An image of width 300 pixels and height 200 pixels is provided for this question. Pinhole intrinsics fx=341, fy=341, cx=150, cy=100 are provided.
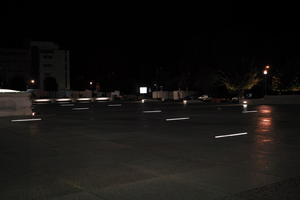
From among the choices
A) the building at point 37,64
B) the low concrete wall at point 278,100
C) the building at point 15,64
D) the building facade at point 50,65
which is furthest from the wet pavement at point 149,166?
the building facade at point 50,65

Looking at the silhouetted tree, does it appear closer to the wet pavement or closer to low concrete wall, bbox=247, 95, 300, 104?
low concrete wall, bbox=247, 95, 300, 104

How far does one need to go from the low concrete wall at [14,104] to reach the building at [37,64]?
59296 mm

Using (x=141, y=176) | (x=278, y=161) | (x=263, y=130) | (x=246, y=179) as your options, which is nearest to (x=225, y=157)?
(x=278, y=161)

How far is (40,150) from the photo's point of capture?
1012 centimetres

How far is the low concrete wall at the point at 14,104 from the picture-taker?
2298 cm

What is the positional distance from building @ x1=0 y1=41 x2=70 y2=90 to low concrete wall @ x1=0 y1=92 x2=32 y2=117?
2334 inches

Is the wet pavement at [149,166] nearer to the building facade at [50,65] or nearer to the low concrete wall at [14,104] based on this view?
the low concrete wall at [14,104]

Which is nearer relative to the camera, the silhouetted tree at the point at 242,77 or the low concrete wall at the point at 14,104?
the low concrete wall at the point at 14,104

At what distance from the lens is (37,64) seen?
279 feet

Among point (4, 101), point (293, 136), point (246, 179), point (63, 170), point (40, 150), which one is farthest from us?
point (4, 101)

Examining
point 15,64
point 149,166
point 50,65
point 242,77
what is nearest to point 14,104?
point 149,166

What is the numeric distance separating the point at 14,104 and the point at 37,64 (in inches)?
2556

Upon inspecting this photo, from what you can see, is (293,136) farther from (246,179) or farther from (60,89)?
(60,89)

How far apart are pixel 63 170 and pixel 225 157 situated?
4130 millimetres
